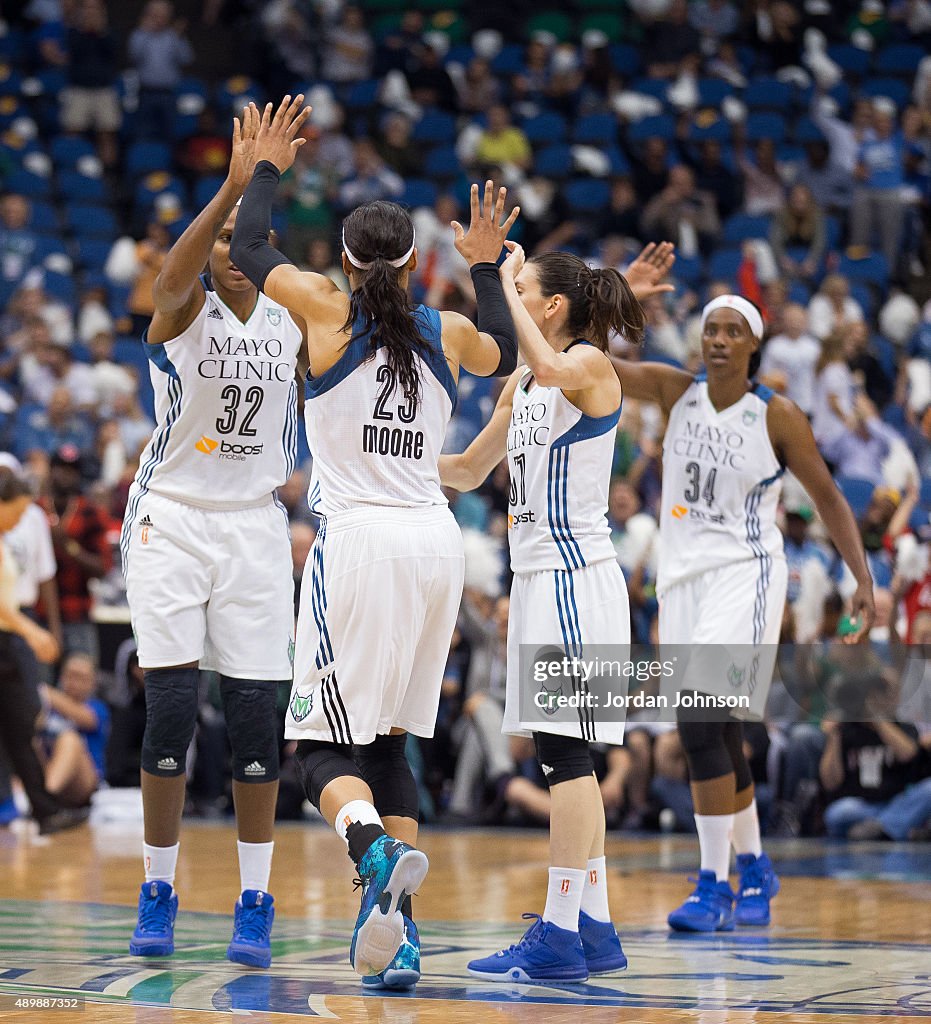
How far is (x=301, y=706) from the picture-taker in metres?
5.14

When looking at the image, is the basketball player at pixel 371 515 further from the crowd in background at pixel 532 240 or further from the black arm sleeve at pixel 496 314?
the crowd in background at pixel 532 240

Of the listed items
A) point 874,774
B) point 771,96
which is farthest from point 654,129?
point 874,774

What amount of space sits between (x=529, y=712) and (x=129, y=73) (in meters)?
16.7

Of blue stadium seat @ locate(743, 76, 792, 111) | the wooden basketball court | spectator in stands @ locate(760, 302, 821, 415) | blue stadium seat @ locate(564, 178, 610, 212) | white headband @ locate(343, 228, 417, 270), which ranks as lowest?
the wooden basketball court

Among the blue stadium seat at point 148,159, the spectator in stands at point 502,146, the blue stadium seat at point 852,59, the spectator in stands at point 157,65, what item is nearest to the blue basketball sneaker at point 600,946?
the spectator in stands at point 502,146

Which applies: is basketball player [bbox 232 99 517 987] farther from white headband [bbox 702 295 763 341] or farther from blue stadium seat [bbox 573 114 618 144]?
blue stadium seat [bbox 573 114 618 144]

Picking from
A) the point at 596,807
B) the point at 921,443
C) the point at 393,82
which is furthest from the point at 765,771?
the point at 393,82

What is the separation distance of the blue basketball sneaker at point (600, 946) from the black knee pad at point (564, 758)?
0.53 m

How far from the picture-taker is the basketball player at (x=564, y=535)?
18.0ft

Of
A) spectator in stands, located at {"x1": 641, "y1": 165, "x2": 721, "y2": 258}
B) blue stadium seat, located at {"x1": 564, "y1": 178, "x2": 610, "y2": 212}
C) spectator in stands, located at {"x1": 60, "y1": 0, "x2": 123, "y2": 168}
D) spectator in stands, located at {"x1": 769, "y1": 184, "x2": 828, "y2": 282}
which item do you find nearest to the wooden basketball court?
spectator in stands, located at {"x1": 769, "y1": 184, "x2": 828, "y2": 282}

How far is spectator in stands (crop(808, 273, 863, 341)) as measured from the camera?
15398mm

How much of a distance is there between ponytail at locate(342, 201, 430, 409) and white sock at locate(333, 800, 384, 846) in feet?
4.04

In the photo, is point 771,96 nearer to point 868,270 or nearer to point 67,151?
point 868,270

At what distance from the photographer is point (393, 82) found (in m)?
19.9
